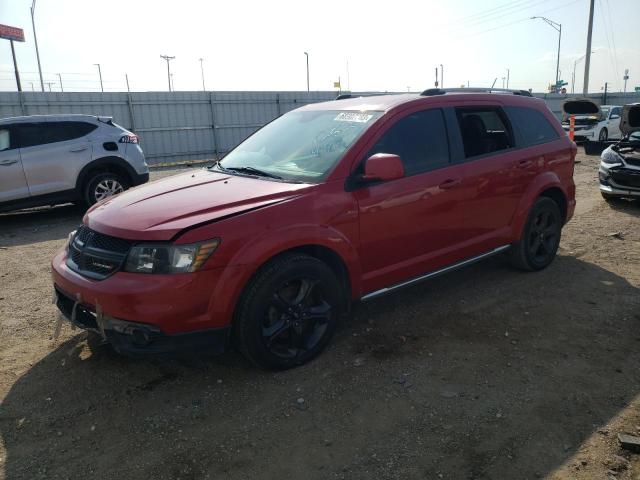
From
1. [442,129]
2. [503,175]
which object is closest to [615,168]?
[503,175]

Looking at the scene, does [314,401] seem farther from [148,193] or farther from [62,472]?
[148,193]

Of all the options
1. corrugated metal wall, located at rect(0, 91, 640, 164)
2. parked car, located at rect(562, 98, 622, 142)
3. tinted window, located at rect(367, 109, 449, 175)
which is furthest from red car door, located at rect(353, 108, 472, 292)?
parked car, located at rect(562, 98, 622, 142)

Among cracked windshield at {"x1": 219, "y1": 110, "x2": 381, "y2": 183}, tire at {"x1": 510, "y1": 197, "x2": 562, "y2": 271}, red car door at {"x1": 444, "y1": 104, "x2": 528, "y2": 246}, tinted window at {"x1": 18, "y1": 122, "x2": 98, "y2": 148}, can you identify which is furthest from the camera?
tinted window at {"x1": 18, "y1": 122, "x2": 98, "y2": 148}

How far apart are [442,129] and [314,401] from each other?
2.43 metres

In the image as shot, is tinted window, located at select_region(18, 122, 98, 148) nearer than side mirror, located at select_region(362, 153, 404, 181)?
No

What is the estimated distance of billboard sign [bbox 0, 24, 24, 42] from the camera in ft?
87.9

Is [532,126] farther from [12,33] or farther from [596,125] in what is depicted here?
[12,33]

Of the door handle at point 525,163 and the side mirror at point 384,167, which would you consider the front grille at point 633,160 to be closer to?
the door handle at point 525,163

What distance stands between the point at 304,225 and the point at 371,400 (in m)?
1.15

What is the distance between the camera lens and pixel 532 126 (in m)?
5.02

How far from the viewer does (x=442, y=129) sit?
4164 mm

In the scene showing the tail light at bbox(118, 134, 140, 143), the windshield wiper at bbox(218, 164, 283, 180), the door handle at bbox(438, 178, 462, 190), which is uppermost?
the tail light at bbox(118, 134, 140, 143)

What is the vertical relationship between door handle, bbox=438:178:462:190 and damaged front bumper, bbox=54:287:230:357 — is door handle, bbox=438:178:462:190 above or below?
above

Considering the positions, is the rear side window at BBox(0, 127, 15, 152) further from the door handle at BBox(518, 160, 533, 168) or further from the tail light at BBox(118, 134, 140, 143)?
the door handle at BBox(518, 160, 533, 168)
